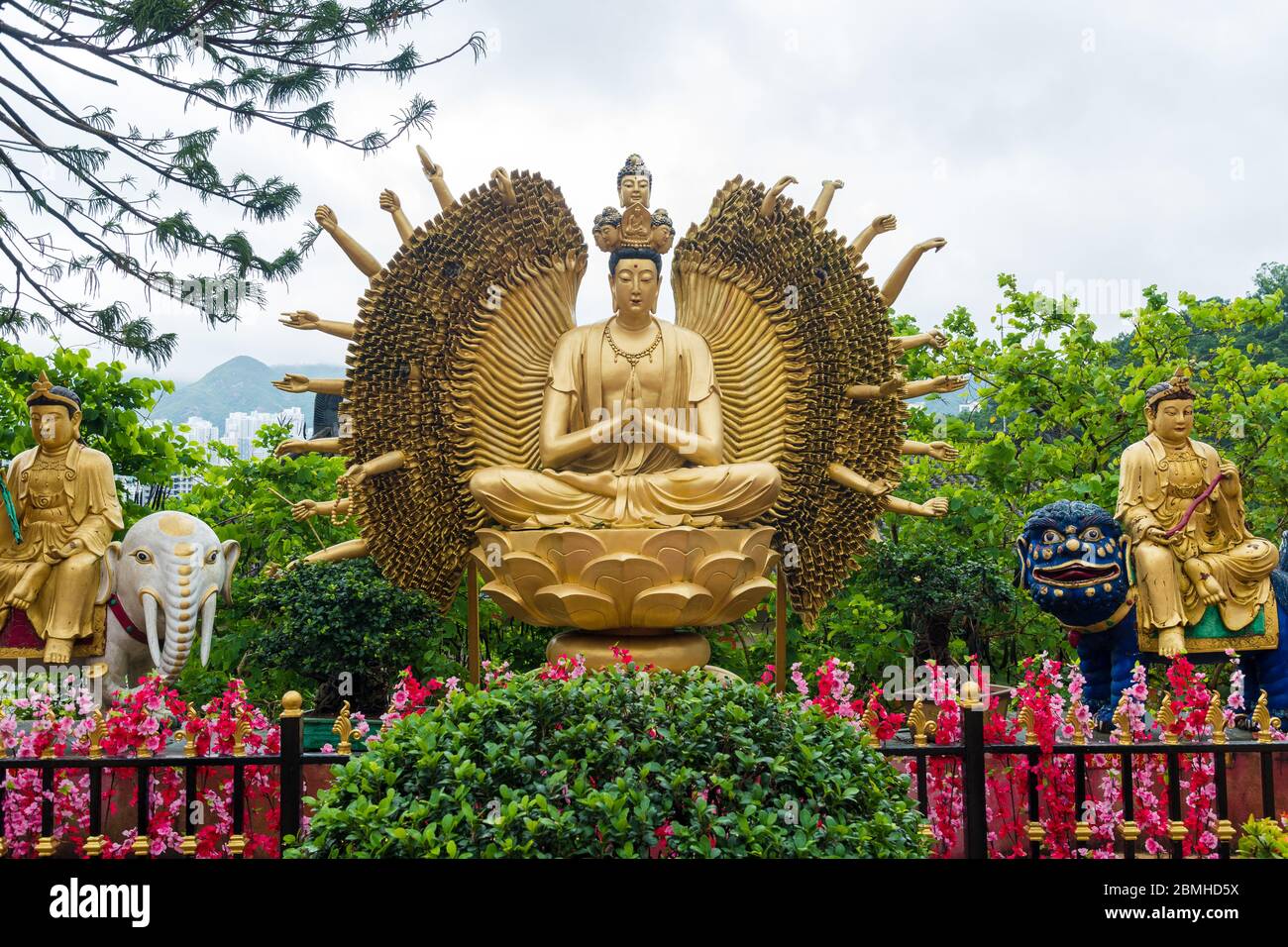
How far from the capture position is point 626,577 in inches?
235

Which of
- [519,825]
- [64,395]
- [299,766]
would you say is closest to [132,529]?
[64,395]

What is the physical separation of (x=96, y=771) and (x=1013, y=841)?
346 centimetres

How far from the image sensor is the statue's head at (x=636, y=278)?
21.9 feet

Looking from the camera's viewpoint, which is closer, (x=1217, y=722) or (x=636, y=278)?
(x=1217, y=722)

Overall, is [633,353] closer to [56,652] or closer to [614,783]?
[56,652]

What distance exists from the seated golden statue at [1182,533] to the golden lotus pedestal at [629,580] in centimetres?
200

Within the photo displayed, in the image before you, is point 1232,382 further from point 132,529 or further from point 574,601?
point 132,529

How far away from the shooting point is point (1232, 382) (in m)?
9.44

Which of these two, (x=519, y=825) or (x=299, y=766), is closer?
(x=519, y=825)

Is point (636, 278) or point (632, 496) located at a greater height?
point (636, 278)

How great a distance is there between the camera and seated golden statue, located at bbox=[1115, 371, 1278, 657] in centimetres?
607

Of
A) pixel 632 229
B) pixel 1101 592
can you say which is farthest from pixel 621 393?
pixel 1101 592

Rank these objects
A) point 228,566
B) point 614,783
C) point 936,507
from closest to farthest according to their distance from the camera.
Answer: point 614,783
point 936,507
point 228,566

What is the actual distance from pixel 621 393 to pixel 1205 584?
131 inches
